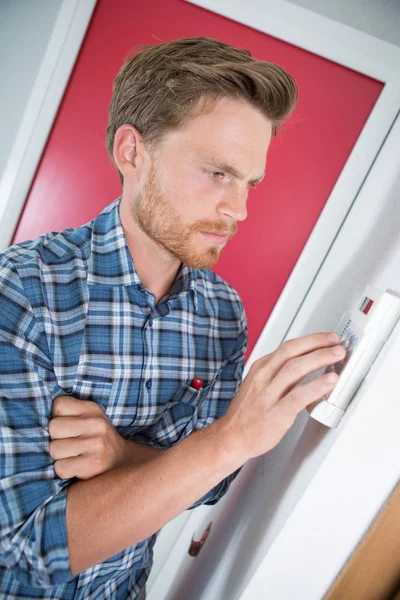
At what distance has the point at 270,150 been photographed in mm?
1401

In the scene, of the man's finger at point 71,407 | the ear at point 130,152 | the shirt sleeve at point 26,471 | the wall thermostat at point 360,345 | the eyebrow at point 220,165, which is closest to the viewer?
the wall thermostat at point 360,345

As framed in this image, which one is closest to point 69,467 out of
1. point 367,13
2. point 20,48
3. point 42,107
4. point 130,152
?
point 130,152

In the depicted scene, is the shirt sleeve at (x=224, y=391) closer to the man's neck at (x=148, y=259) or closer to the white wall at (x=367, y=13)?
the man's neck at (x=148, y=259)

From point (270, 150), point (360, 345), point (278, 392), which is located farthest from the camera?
point (270, 150)

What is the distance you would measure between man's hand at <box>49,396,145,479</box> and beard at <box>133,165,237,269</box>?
1.17 feet

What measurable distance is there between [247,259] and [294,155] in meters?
0.36

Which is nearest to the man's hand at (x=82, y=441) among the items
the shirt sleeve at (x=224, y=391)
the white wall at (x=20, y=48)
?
the shirt sleeve at (x=224, y=391)

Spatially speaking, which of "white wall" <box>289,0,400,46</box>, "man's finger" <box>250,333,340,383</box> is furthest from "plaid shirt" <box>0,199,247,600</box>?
"white wall" <box>289,0,400,46</box>

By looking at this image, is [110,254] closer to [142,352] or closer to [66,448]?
[142,352]

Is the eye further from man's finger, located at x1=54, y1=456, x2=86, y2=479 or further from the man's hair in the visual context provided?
man's finger, located at x1=54, y1=456, x2=86, y2=479

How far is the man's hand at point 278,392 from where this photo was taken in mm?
583

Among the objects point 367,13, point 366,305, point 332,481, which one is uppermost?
point 367,13

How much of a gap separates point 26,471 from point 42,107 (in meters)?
1.08

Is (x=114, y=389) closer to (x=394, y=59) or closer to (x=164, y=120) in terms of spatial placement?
(x=164, y=120)
